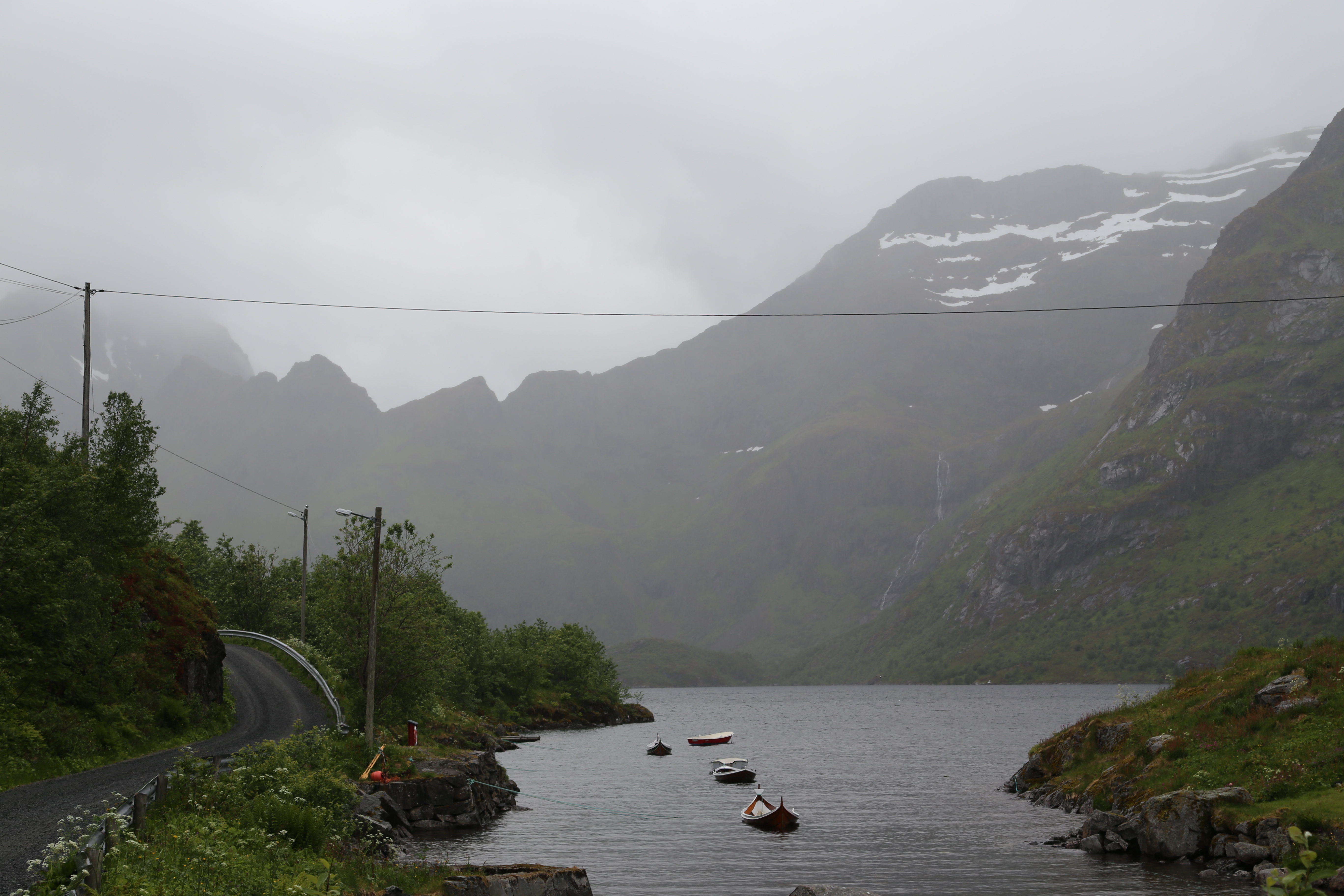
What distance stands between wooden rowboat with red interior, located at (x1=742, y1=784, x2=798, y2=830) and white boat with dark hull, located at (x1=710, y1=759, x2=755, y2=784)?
22.6 meters

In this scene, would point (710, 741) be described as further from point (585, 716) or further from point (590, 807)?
point (590, 807)

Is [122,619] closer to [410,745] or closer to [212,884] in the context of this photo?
[410,745]

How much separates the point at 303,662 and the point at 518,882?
46.1 m

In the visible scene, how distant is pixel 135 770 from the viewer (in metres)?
34.7

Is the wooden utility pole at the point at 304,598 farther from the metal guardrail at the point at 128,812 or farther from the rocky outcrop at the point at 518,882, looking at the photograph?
the rocky outcrop at the point at 518,882

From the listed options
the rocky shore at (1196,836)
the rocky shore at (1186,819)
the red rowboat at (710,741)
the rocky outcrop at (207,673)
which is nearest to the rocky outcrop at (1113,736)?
the rocky shore at (1186,819)

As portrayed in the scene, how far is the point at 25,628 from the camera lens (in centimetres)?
3691

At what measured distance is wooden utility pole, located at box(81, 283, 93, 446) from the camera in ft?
155

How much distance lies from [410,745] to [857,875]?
31.7 meters

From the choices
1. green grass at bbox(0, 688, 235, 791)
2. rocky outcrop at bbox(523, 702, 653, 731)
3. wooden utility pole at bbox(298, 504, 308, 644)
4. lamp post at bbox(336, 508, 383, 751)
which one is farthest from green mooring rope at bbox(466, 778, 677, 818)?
rocky outcrop at bbox(523, 702, 653, 731)

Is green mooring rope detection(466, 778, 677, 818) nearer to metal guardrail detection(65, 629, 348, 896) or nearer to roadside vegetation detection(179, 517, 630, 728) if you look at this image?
roadside vegetation detection(179, 517, 630, 728)

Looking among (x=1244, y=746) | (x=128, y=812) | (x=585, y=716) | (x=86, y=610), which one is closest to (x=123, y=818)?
(x=128, y=812)

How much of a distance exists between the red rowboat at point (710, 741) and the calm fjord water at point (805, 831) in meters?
8.53

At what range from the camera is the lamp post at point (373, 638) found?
161ft
